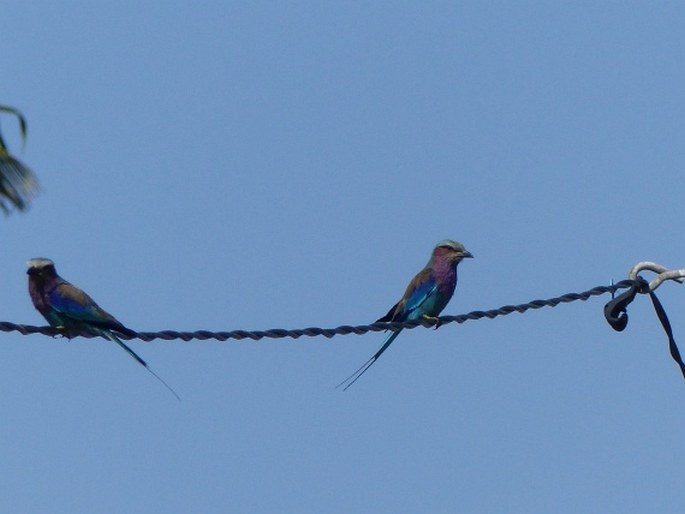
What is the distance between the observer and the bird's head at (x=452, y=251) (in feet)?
33.9

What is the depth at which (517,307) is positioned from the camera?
24.1ft

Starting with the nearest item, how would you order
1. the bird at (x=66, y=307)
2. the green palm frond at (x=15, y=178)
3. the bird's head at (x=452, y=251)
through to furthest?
the green palm frond at (x=15, y=178), the bird at (x=66, y=307), the bird's head at (x=452, y=251)

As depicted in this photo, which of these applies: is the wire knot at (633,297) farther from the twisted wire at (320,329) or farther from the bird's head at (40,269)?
the bird's head at (40,269)

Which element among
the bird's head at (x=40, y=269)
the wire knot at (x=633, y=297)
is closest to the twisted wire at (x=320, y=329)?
the wire knot at (x=633, y=297)

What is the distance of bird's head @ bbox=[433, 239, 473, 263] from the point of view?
33.9 feet

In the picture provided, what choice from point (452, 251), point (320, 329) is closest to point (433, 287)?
point (452, 251)

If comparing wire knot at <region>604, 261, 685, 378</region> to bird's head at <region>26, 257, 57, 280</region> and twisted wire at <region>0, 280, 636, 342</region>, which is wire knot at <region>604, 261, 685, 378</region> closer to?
twisted wire at <region>0, 280, 636, 342</region>

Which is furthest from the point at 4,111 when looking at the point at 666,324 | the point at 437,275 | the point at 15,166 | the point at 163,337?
the point at 437,275

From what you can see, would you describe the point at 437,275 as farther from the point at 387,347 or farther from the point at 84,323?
the point at 84,323

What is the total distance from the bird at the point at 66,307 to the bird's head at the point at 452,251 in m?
2.67

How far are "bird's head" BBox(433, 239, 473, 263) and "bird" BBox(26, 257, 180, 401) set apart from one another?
8.76ft

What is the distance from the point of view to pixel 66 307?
8.90 m

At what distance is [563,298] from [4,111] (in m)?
2.93

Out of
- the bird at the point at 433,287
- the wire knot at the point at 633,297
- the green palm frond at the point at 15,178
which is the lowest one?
the green palm frond at the point at 15,178
